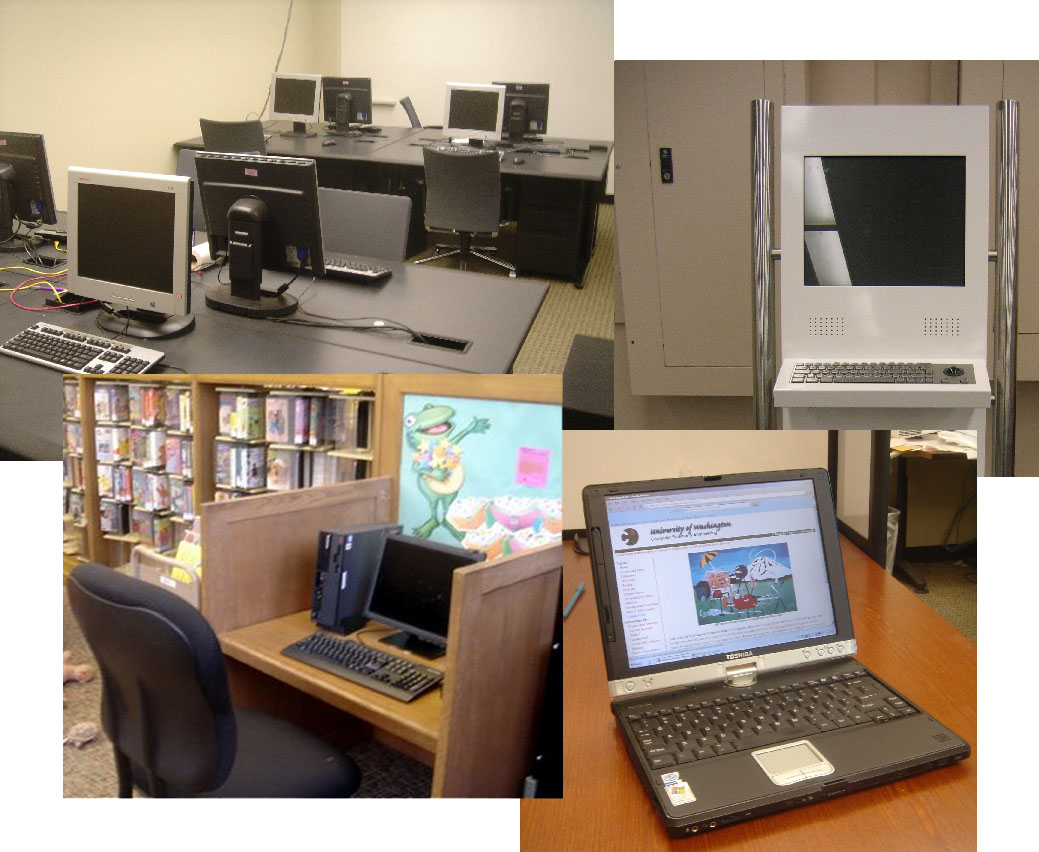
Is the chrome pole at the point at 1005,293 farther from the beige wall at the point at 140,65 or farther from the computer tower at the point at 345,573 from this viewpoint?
the beige wall at the point at 140,65

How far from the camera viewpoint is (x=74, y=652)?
1186mm

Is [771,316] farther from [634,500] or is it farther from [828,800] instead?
[828,800]

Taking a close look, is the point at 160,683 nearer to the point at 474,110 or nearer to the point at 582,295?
the point at 582,295

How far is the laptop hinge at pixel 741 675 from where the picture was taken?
3.61ft

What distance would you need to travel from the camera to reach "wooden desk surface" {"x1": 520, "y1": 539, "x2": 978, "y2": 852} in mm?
929

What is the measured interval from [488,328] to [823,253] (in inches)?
33.6

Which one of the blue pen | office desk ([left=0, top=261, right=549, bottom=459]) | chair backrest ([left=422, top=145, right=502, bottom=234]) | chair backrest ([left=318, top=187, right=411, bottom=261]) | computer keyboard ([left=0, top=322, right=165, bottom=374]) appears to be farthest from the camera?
chair backrest ([left=422, top=145, right=502, bottom=234])

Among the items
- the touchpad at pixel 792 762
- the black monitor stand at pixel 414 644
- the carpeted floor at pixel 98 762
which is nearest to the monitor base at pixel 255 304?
the carpeted floor at pixel 98 762

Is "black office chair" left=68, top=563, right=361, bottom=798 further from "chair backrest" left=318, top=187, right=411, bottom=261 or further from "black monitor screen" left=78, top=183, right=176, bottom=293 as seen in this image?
"chair backrest" left=318, top=187, right=411, bottom=261

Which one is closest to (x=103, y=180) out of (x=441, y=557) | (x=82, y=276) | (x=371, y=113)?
(x=82, y=276)

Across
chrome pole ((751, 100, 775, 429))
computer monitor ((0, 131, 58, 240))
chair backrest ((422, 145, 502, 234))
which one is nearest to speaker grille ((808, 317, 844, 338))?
chrome pole ((751, 100, 775, 429))

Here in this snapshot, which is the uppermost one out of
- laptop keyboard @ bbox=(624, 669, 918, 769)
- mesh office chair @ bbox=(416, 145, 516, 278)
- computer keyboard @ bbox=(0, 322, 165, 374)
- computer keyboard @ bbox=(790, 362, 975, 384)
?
mesh office chair @ bbox=(416, 145, 516, 278)

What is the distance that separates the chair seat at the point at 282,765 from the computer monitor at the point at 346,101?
499cm

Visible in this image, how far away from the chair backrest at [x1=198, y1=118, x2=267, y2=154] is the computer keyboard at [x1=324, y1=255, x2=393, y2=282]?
6.99 ft
